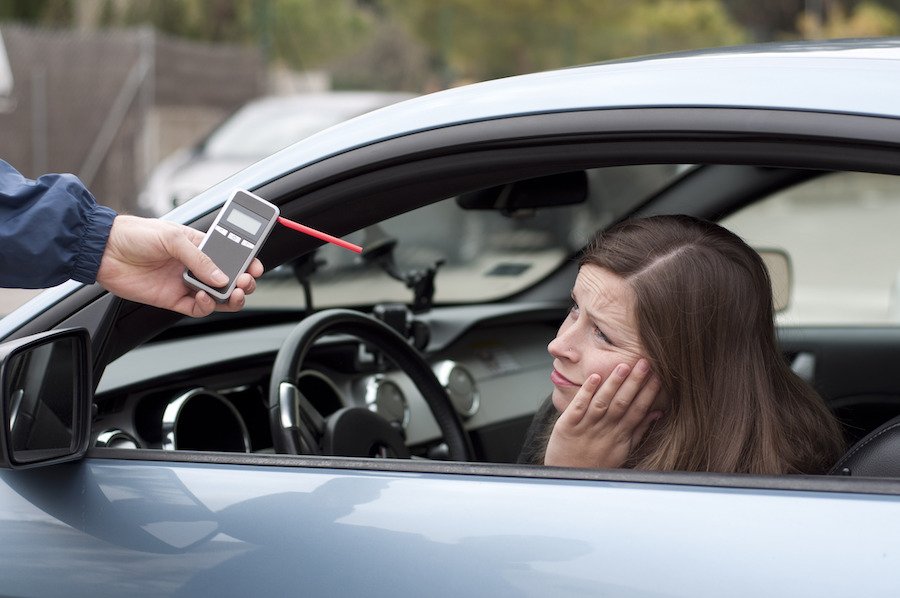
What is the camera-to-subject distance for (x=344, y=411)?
6.85ft

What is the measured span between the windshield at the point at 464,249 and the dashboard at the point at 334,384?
16 centimetres

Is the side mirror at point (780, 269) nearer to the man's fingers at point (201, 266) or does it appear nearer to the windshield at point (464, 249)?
the windshield at point (464, 249)

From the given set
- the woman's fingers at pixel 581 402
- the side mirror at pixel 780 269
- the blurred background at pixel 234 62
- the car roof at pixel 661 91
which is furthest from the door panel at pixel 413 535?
the blurred background at pixel 234 62

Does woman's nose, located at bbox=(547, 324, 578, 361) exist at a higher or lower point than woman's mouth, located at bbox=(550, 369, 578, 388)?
higher

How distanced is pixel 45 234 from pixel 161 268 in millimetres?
164

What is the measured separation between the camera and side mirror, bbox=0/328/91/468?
1493 millimetres

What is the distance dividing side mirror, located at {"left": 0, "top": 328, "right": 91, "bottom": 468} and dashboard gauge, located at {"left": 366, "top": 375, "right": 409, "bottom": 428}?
100 centimetres

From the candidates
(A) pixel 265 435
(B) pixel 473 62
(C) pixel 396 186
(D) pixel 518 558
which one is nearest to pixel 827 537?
(D) pixel 518 558

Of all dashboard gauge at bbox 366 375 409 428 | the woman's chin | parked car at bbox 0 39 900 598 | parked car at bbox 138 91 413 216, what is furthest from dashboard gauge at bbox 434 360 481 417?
parked car at bbox 138 91 413 216

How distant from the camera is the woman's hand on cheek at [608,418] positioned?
1618 millimetres

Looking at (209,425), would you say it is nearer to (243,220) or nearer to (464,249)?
(243,220)

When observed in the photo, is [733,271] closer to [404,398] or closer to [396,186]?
[396,186]

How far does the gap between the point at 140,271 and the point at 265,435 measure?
0.79m

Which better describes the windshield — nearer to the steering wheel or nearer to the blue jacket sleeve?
the steering wheel
